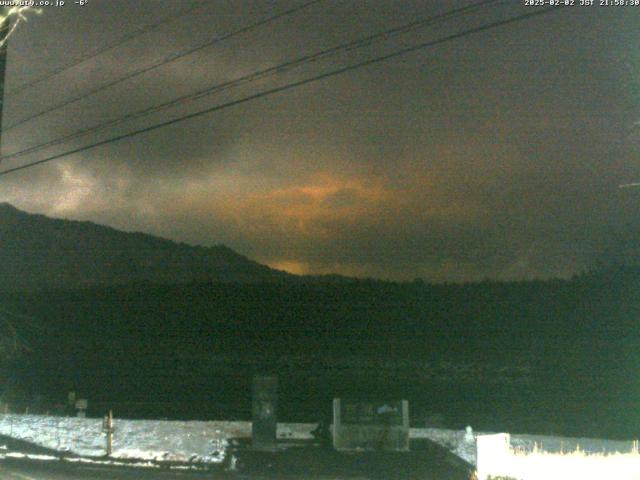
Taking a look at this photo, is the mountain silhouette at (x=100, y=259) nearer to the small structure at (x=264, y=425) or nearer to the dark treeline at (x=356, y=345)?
the dark treeline at (x=356, y=345)

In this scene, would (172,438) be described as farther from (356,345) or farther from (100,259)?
(100,259)

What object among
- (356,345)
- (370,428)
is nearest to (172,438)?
(370,428)

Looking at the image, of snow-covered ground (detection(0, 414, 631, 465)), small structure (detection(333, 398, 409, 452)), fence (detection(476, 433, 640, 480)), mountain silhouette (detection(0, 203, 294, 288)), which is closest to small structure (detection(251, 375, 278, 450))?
snow-covered ground (detection(0, 414, 631, 465))

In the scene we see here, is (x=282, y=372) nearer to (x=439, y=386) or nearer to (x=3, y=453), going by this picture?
(x=439, y=386)

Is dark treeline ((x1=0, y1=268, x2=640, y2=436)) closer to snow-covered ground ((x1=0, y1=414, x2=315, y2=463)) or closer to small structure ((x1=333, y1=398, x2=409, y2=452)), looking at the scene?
snow-covered ground ((x1=0, y1=414, x2=315, y2=463))

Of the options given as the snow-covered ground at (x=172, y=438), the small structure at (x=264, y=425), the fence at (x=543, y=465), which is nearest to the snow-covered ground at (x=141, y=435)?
the snow-covered ground at (x=172, y=438)

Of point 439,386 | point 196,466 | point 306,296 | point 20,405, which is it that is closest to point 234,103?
point 196,466
